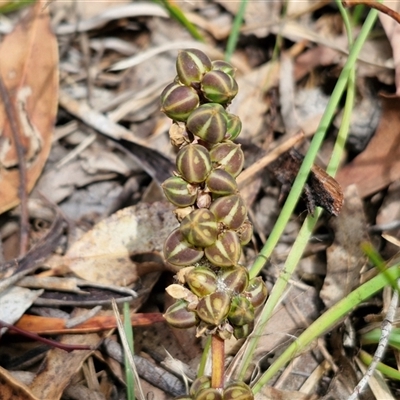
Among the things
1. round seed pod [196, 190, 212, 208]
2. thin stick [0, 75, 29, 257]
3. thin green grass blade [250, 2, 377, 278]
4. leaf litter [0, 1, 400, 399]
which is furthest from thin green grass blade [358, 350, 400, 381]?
thin stick [0, 75, 29, 257]

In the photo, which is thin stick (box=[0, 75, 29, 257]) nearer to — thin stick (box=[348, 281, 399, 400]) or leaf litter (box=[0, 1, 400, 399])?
leaf litter (box=[0, 1, 400, 399])

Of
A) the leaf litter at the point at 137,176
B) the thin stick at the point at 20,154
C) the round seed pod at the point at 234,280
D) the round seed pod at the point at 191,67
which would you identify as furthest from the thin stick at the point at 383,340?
the thin stick at the point at 20,154

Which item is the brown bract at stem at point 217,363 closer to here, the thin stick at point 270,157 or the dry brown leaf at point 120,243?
the dry brown leaf at point 120,243

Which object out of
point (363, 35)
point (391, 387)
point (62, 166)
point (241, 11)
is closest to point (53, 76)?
point (62, 166)

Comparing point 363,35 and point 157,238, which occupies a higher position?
point 363,35

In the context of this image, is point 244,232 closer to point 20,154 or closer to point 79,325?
point 79,325

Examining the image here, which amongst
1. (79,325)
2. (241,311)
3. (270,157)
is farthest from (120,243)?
(241,311)

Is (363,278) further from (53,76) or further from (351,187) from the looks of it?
(53,76)
